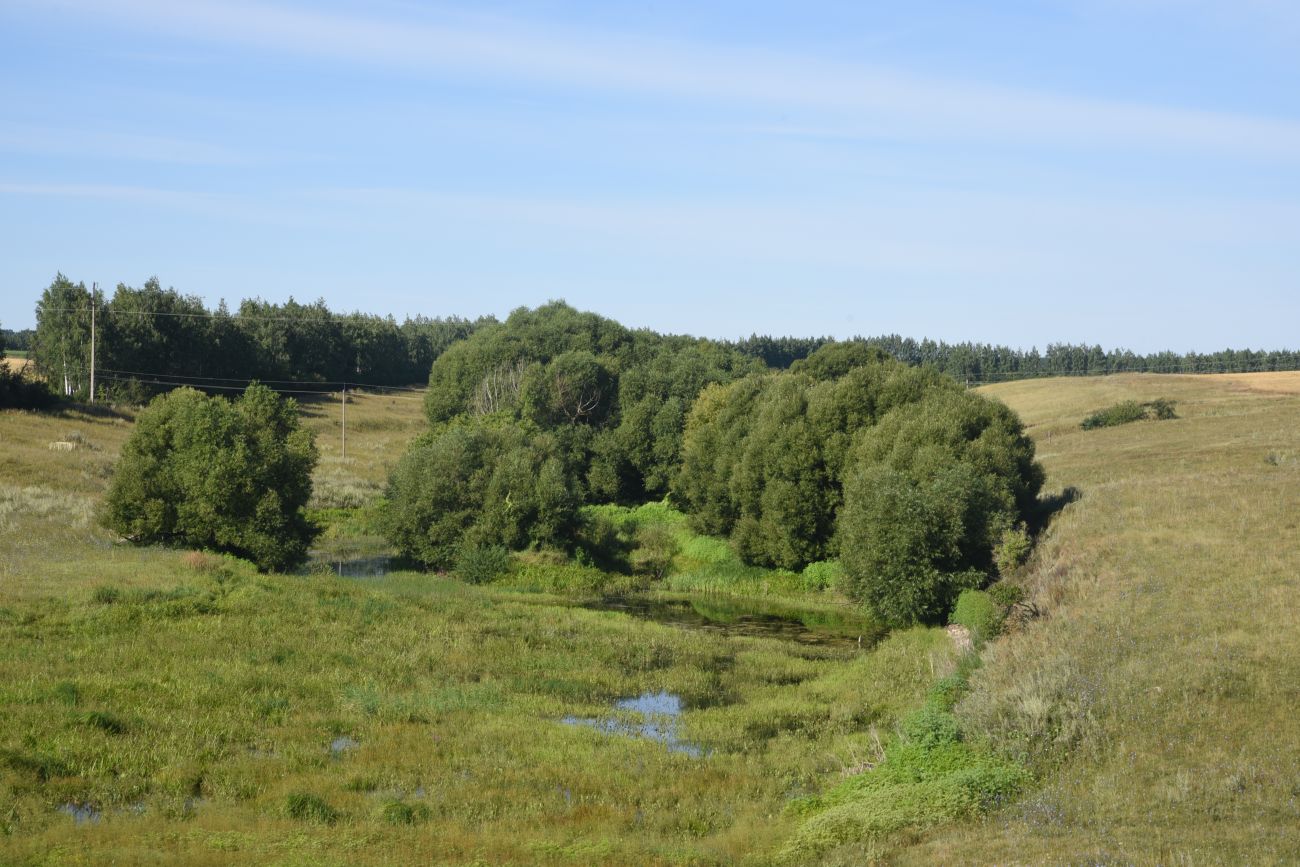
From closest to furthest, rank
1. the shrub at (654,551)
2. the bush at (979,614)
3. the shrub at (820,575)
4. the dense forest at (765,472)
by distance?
the bush at (979,614) < the dense forest at (765,472) < the shrub at (820,575) < the shrub at (654,551)

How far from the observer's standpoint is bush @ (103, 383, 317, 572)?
45438mm

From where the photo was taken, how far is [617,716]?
26.9 meters

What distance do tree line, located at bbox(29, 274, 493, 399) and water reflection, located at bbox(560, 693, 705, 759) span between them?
71670 millimetres

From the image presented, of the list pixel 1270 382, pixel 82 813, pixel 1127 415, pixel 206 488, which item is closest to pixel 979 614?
pixel 82 813

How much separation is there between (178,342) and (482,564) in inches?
2484

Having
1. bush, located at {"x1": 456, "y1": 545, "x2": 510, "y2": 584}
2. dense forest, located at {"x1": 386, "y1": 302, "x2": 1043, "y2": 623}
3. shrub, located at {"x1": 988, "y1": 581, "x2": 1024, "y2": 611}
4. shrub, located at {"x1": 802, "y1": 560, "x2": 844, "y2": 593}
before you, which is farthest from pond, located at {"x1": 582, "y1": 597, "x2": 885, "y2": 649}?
bush, located at {"x1": 456, "y1": 545, "x2": 510, "y2": 584}

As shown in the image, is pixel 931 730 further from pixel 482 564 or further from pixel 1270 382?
pixel 1270 382

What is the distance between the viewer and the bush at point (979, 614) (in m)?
31.8

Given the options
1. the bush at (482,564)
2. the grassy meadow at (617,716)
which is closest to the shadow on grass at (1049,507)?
the grassy meadow at (617,716)

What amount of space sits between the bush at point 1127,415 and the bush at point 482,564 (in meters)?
49.9

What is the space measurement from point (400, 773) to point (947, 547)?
24118 mm

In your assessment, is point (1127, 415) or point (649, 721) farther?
point (1127, 415)

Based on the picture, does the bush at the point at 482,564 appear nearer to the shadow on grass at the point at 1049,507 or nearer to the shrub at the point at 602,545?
the shrub at the point at 602,545

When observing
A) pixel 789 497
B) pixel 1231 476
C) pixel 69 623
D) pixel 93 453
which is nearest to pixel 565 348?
pixel 93 453
